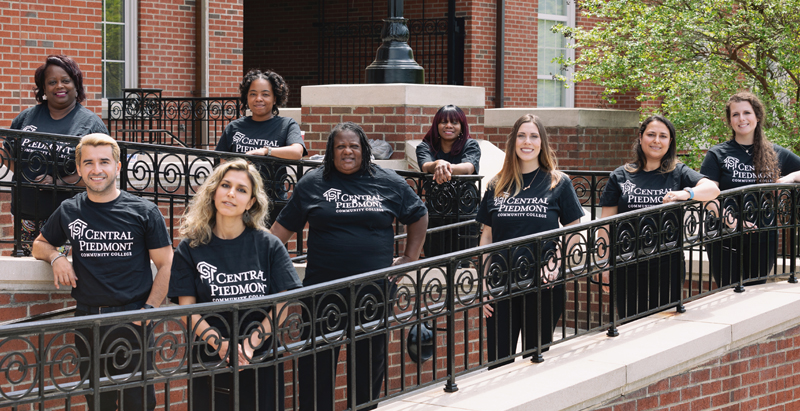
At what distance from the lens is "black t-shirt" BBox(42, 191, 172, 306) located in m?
4.42

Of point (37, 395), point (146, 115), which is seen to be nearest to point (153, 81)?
point (146, 115)

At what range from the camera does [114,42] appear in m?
11.7

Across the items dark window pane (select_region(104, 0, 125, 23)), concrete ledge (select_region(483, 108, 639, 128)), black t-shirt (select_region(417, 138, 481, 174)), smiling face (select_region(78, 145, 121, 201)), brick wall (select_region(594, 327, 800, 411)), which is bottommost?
brick wall (select_region(594, 327, 800, 411))

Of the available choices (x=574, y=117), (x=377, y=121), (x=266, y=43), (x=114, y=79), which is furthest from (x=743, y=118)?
(x=266, y=43)

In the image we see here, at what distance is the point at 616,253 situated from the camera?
5.45 m

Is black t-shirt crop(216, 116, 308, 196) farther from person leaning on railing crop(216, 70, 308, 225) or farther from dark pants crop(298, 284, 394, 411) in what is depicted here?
dark pants crop(298, 284, 394, 411)

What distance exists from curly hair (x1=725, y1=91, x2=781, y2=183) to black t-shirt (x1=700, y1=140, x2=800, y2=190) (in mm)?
50

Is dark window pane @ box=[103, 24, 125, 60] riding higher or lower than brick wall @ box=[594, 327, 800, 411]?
higher

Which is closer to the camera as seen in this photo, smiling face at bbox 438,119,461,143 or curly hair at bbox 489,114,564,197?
curly hair at bbox 489,114,564,197

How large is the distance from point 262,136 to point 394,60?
2.14 meters

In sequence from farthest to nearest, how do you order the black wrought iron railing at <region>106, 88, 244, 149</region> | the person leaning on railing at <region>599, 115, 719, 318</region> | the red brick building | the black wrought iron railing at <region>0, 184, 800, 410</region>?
the black wrought iron railing at <region>106, 88, 244, 149</region>
the red brick building
the person leaning on railing at <region>599, 115, 719, 318</region>
the black wrought iron railing at <region>0, 184, 800, 410</region>

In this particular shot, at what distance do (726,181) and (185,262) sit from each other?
3939 millimetres

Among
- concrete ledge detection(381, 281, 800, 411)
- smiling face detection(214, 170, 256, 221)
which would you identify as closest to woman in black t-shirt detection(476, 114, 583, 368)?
concrete ledge detection(381, 281, 800, 411)

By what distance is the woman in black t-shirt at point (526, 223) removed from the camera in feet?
16.3
